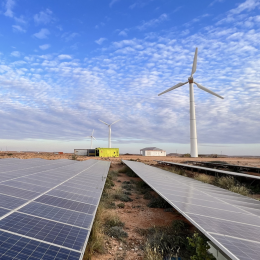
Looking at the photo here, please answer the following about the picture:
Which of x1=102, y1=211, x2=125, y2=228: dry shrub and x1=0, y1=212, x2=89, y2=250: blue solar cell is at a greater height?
x1=0, y1=212, x2=89, y2=250: blue solar cell

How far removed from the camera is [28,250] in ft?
15.4

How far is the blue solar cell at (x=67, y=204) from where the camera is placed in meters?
8.41

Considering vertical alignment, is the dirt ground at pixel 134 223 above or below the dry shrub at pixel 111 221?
below

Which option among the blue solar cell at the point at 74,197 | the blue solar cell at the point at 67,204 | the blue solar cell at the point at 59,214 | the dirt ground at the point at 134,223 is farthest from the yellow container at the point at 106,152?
the blue solar cell at the point at 59,214

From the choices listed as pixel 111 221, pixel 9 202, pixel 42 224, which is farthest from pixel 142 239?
pixel 9 202

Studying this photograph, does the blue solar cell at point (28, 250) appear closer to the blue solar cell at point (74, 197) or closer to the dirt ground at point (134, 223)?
the dirt ground at point (134, 223)

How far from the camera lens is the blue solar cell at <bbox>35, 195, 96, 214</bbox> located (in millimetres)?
8414

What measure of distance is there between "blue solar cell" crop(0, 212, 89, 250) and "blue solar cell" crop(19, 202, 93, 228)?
0.38 meters

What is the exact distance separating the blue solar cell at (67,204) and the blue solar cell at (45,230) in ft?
5.91

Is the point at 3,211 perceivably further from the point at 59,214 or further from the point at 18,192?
the point at 18,192

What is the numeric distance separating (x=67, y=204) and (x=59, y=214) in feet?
4.26

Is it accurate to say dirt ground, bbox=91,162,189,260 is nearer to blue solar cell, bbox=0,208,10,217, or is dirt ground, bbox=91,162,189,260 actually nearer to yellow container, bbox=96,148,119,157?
blue solar cell, bbox=0,208,10,217

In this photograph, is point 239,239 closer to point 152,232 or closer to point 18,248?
point 152,232

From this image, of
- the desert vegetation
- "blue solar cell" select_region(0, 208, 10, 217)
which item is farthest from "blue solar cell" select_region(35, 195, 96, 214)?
"blue solar cell" select_region(0, 208, 10, 217)
